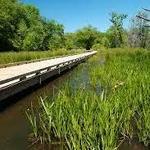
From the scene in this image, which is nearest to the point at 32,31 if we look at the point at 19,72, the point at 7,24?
the point at 7,24

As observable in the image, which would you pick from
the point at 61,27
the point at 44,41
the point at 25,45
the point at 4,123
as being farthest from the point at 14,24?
the point at 4,123

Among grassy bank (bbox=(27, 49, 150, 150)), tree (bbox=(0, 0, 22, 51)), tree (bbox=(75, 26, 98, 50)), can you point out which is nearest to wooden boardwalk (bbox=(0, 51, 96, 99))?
grassy bank (bbox=(27, 49, 150, 150))

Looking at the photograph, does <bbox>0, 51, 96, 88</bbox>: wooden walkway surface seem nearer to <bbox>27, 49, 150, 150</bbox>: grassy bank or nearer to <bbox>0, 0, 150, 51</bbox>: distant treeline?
<bbox>27, 49, 150, 150</bbox>: grassy bank

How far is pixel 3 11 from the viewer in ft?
201

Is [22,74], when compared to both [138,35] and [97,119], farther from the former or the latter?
[138,35]

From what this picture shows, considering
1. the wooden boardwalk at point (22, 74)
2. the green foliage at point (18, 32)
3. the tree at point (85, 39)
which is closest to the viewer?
the wooden boardwalk at point (22, 74)

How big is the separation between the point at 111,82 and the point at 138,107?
6149 mm

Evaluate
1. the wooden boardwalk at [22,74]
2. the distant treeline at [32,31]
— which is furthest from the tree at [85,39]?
the wooden boardwalk at [22,74]

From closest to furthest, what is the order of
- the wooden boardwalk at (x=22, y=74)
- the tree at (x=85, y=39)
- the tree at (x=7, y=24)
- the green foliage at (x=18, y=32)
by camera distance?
the wooden boardwalk at (x=22, y=74)
the tree at (x=7, y=24)
the green foliage at (x=18, y=32)
the tree at (x=85, y=39)

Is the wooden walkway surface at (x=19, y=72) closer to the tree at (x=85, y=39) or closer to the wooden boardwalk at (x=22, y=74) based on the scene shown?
the wooden boardwalk at (x=22, y=74)

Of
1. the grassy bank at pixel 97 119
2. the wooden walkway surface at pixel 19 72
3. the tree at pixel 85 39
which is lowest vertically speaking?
the tree at pixel 85 39

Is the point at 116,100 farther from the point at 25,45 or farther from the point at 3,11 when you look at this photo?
the point at 25,45

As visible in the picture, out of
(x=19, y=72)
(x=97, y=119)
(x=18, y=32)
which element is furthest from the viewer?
(x=18, y=32)

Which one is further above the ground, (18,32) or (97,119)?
(97,119)
